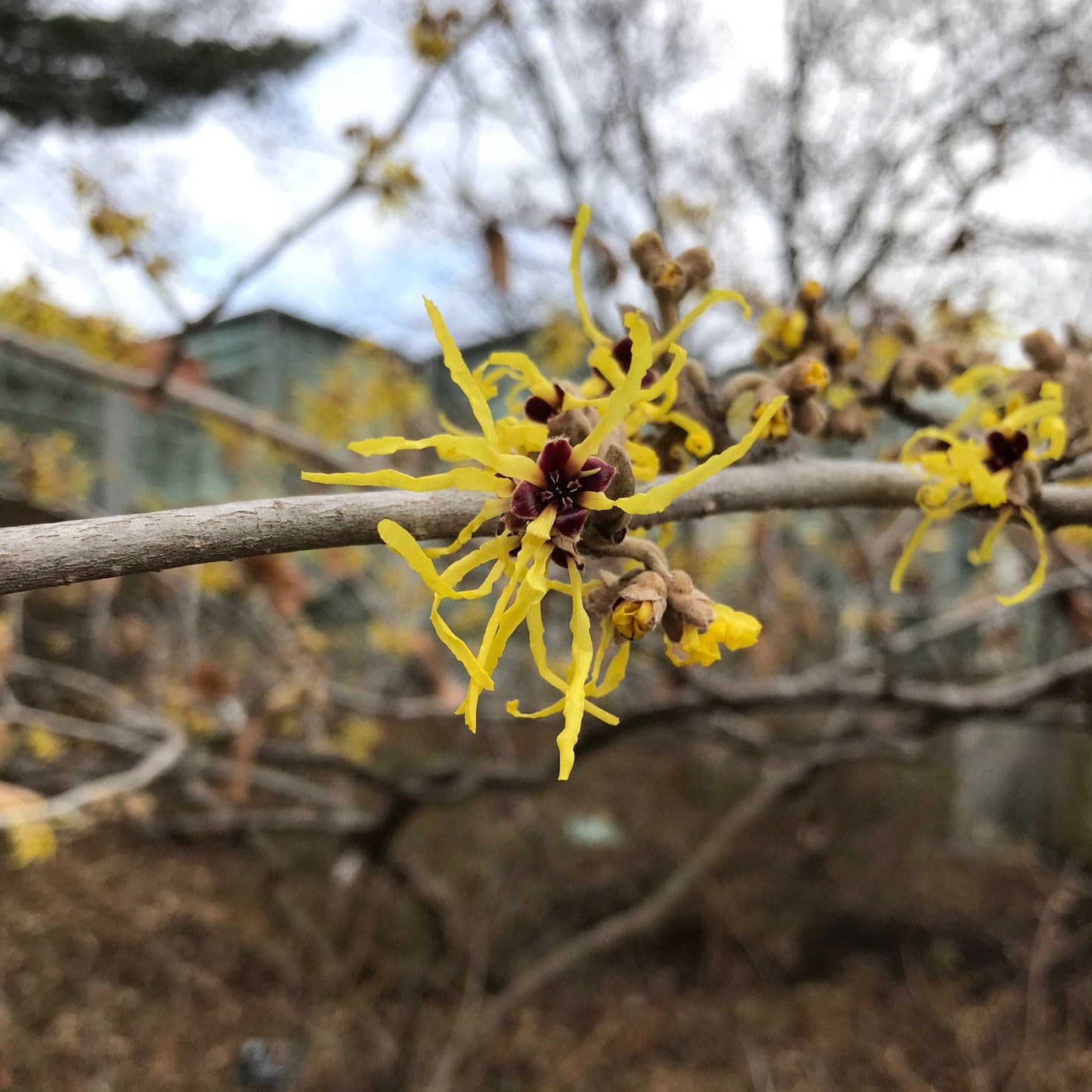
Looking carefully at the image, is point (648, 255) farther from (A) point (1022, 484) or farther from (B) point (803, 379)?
(A) point (1022, 484)

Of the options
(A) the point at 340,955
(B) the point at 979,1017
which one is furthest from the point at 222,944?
(B) the point at 979,1017

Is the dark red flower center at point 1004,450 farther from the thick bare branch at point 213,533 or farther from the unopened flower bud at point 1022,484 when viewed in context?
the thick bare branch at point 213,533

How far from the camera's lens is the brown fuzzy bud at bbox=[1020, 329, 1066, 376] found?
34.4 inches

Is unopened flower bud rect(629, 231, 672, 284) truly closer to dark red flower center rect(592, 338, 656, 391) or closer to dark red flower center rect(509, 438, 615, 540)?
dark red flower center rect(592, 338, 656, 391)

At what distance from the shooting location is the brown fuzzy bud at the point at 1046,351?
0.88 meters

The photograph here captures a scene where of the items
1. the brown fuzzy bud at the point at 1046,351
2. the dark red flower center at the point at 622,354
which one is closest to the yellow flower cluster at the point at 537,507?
the dark red flower center at the point at 622,354

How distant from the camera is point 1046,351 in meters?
0.88

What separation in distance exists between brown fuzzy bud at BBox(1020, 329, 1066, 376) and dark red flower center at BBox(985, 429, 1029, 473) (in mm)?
158

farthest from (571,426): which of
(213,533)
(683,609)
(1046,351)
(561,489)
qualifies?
(1046,351)

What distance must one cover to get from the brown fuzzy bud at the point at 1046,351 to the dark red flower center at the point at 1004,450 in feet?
0.52

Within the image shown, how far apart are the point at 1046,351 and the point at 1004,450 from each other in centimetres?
19

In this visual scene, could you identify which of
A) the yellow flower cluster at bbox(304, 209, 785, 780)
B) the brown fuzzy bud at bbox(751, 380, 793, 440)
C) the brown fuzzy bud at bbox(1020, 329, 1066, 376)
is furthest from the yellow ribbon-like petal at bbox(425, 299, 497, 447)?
the brown fuzzy bud at bbox(1020, 329, 1066, 376)

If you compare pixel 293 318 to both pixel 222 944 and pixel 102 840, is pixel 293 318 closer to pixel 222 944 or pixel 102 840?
pixel 102 840

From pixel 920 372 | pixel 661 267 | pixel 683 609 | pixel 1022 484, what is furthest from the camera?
pixel 920 372
